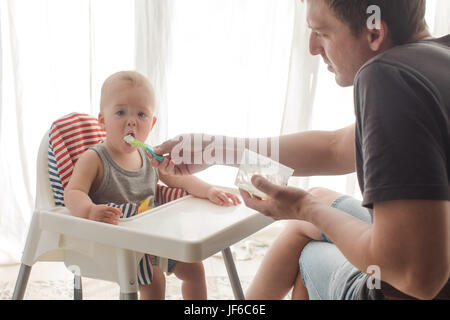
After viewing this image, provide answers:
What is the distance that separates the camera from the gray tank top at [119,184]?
1.11 m

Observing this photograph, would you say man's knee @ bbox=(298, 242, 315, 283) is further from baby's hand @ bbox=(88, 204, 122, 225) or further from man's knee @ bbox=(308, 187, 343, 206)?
baby's hand @ bbox=(88, 204, 122, 225)

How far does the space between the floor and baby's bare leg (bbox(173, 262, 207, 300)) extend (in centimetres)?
40

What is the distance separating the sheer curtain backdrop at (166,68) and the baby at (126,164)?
78cm

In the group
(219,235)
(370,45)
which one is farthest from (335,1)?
(219,235)

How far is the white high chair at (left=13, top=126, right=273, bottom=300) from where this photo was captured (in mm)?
802

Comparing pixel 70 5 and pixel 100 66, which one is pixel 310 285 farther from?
pixel 70 5

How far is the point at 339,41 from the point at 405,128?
274mm

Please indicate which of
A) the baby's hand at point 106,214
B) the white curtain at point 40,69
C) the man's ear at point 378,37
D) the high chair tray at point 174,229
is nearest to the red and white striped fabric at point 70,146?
the high chair tray at point 174,229

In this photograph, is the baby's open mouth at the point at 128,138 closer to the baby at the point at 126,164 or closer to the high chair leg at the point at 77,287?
the baby at the point at 126,164

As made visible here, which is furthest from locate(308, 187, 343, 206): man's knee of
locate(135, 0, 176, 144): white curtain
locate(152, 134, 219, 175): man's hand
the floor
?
locate(135, 0, 176, 144): white curtain
